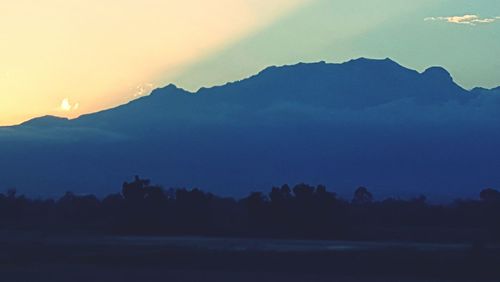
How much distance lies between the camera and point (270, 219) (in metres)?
87.4

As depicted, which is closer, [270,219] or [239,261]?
[239,261]

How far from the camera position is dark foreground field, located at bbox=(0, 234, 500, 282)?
158 feet

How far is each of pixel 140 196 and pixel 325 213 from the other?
17021 mm

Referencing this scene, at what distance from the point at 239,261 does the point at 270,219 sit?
3253 centimetres

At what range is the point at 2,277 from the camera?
150 feet

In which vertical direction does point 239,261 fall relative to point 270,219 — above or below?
below

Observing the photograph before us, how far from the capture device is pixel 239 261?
5491 cm

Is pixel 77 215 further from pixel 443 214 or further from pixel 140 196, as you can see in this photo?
pixel 443 214

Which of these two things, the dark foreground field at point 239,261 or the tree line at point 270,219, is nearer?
the dark foreground field at point 239,261

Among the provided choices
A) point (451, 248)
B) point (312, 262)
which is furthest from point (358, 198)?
point (312, 262)

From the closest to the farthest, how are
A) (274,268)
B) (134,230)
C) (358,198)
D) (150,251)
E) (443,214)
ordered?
(274,268), (150,251), (134,230), (443,214), (358,198)

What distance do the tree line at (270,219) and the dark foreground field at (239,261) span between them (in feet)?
44.0

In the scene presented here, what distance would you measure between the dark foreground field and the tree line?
44.0 ft

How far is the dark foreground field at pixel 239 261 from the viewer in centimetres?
4825
